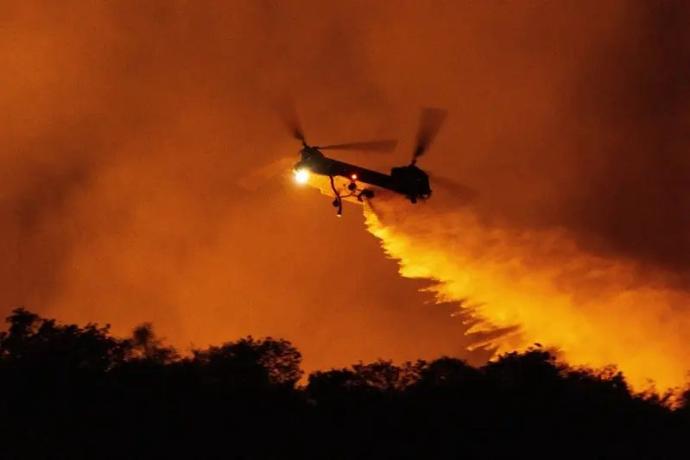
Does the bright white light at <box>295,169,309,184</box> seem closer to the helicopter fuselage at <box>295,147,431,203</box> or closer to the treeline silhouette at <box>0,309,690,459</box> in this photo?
the helicopter fuselage at <box>295,147,431,203</box>

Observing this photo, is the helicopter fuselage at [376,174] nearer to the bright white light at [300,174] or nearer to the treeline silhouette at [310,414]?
the bright white light at [300,174]

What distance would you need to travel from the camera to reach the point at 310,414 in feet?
175

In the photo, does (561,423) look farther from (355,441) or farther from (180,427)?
(180,427)

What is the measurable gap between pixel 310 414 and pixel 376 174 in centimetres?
1439

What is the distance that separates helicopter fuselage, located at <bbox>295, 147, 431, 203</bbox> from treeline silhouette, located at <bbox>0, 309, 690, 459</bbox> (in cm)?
1197

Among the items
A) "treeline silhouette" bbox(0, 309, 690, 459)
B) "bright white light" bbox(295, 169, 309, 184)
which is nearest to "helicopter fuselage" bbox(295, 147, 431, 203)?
"bright white light" bbox(295, 169, 309, 184)

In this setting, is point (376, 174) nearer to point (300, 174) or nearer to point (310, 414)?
point (300, 174)

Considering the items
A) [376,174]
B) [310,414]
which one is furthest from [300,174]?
[310,414]

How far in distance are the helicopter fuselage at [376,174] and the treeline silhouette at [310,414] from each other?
1197 cm

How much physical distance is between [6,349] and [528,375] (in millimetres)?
30485

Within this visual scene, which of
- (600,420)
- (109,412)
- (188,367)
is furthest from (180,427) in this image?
(600,420)

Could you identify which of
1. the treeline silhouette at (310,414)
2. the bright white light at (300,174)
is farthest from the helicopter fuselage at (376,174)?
the treeline silhouette at (310,414)

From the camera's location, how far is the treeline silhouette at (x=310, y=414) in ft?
159

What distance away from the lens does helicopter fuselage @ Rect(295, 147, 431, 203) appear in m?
44.0
